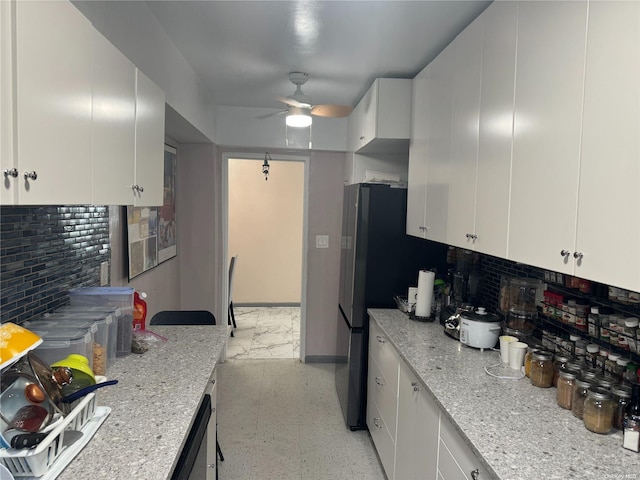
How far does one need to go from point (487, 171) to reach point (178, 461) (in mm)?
1537

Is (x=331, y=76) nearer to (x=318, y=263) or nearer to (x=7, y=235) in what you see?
(x=318, y=263)

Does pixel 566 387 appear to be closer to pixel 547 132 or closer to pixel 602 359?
pixel 602 359

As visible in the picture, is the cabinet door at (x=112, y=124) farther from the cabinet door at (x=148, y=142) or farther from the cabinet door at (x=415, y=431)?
the cabinet door at (x=415, y=431)

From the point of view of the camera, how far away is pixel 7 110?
33.0 inches

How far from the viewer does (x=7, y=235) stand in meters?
1.36

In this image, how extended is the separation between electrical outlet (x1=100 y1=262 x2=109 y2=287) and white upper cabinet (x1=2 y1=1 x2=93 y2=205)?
0.98m

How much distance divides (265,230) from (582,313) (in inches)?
190

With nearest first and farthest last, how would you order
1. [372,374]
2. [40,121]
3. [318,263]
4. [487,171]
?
1. [40,121]
2. [487,171]
3. [372,374]
4. [318,263]

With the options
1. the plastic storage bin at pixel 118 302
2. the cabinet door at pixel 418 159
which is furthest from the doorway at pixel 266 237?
the plastic storage bin at pixel 118 302

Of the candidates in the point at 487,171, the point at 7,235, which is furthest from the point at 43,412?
the point at 487,171

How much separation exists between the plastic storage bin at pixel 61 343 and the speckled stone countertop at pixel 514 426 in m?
1.26

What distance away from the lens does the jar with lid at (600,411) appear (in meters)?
1.25

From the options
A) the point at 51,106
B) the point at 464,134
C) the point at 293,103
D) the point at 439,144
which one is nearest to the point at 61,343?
the point at 51,106

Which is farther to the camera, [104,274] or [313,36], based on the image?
[313,36]
